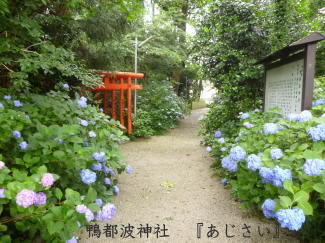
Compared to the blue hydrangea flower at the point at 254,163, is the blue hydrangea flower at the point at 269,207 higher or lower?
lower

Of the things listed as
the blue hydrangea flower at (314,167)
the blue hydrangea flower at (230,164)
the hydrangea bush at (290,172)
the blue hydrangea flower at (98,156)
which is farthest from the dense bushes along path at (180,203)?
the blue hydrangea flower at (314,167)

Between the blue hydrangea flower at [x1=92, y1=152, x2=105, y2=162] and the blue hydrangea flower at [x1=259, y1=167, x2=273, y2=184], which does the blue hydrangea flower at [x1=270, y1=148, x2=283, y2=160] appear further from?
the blue hydrangea flower at [x1=92, y1=152, x2=105, y2=162]

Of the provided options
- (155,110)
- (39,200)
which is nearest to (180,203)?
(39,200)

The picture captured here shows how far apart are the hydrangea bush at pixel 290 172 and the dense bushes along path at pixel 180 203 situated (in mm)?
259

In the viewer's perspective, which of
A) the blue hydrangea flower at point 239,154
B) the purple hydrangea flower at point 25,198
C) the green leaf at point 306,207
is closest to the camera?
the purple hydrangea flower at point 25,198

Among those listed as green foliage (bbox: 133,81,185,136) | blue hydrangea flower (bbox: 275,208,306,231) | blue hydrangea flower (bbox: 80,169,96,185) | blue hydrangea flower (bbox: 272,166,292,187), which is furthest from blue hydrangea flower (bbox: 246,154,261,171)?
green foliage (bbox: 133,81,185,136)

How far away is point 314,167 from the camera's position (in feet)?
4.75

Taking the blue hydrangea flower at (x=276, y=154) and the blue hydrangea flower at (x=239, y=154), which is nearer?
the blue hydrangea flower at (x=276, y=154)

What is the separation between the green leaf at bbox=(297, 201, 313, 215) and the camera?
1387mm

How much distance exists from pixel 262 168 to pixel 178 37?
9136 millimetres

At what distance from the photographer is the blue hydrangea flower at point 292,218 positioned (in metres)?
1.32

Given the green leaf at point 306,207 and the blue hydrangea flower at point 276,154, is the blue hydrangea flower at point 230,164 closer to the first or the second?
the blue hydrangea flower at point 276,154

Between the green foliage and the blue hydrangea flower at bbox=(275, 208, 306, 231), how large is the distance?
207 inches

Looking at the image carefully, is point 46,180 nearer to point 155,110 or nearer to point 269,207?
point 269,207
